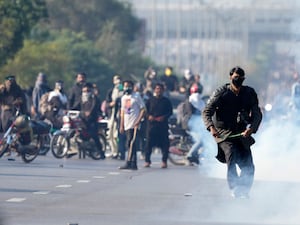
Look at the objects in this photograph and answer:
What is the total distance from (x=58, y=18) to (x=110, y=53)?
19.8 ft

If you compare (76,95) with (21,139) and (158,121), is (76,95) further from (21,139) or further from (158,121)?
(21,139)


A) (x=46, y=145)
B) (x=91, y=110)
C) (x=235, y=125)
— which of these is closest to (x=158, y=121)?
(x=91, y=110)

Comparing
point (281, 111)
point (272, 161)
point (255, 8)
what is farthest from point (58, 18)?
point (255, 8)

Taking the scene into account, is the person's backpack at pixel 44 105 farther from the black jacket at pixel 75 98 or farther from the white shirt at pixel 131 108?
the white shirt at pixel 131 108

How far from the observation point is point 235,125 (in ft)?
64.0

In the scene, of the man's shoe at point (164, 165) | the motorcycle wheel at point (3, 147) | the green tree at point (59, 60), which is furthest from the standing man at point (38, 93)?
the green tree at point (59, 60)

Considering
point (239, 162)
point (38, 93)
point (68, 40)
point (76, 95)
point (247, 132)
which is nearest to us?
point (247, 132)

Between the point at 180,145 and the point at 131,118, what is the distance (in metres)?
3.48

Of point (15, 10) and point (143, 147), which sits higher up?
point (15, 10)

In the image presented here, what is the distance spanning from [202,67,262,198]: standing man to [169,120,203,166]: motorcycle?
45.1 feet

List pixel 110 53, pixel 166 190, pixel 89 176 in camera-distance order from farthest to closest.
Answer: pixel 110 53 → pixel 89 176 → pixel 166 190

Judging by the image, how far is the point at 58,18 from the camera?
80375 millimetres

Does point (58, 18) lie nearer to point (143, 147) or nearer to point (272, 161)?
point (143, 147)

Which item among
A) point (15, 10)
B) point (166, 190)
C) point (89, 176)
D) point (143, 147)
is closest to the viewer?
point (166, 190)
